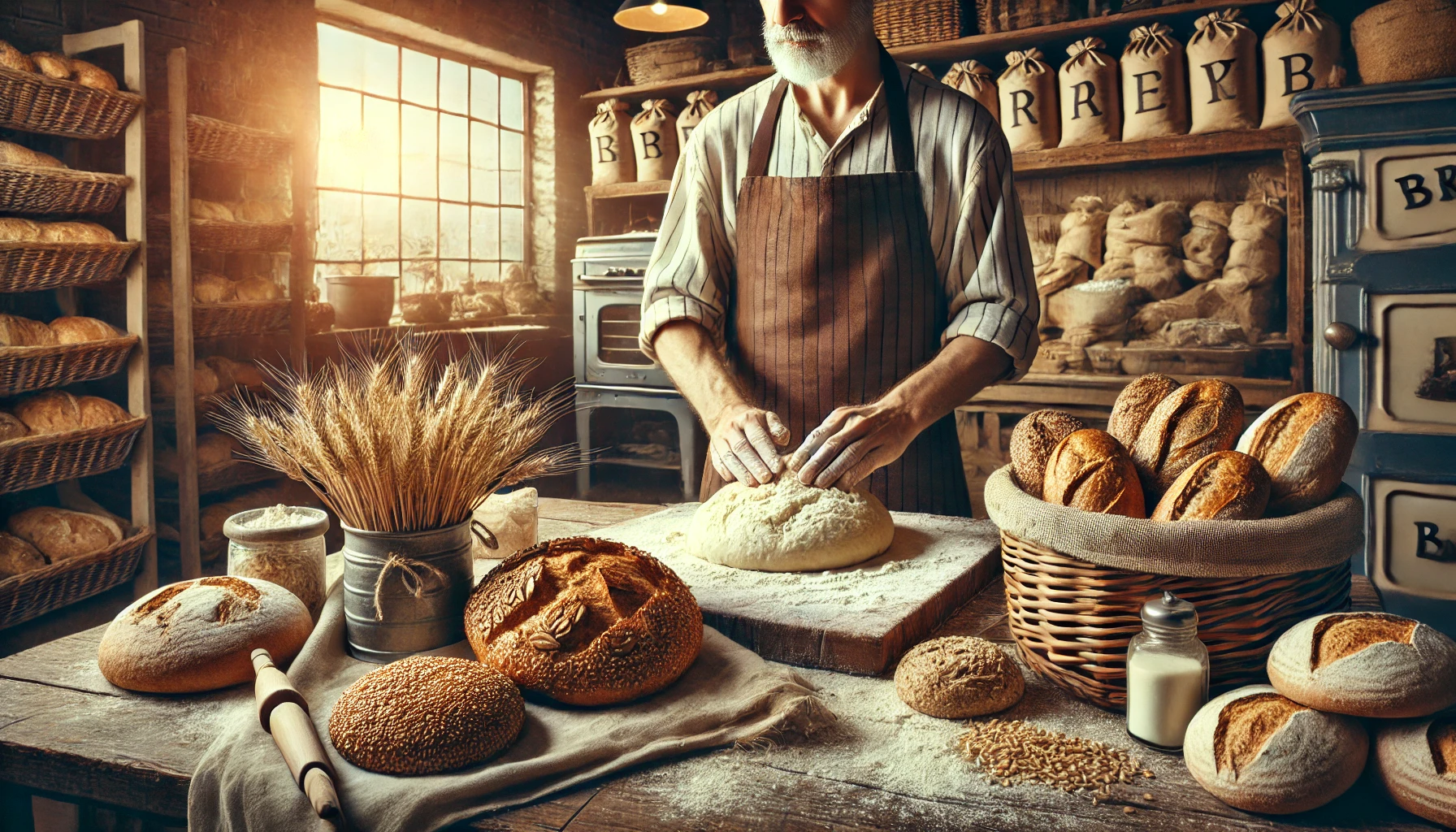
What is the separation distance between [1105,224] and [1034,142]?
0.50 m

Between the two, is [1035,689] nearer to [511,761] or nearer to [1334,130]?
[511,761]

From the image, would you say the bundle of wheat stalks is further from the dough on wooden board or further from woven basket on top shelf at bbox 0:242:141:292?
woven basket on top shelf at bbox 0:242:141:292

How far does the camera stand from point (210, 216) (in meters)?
3.50

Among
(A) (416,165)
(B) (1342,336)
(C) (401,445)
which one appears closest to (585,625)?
(C) (401,445)

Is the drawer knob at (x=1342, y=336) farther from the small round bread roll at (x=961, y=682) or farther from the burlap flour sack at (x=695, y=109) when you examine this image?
the burlap flour sack at (x=695, y=109)

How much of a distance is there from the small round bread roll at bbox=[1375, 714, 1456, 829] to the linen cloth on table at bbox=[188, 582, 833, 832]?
47cm

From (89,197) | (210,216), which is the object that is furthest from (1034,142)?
(89,197)

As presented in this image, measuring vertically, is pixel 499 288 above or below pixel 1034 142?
below

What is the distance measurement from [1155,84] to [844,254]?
2539 millimetres

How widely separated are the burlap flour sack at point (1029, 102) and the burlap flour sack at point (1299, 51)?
80 centimetres

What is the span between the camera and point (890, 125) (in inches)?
76.6

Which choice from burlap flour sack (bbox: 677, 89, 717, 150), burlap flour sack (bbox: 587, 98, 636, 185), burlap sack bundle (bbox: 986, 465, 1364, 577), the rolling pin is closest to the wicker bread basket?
burlap sack bundle (bbox: 986, 465, 1364, 577)

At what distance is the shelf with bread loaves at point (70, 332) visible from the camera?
2.81 m

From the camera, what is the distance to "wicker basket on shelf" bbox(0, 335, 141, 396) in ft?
9.19
